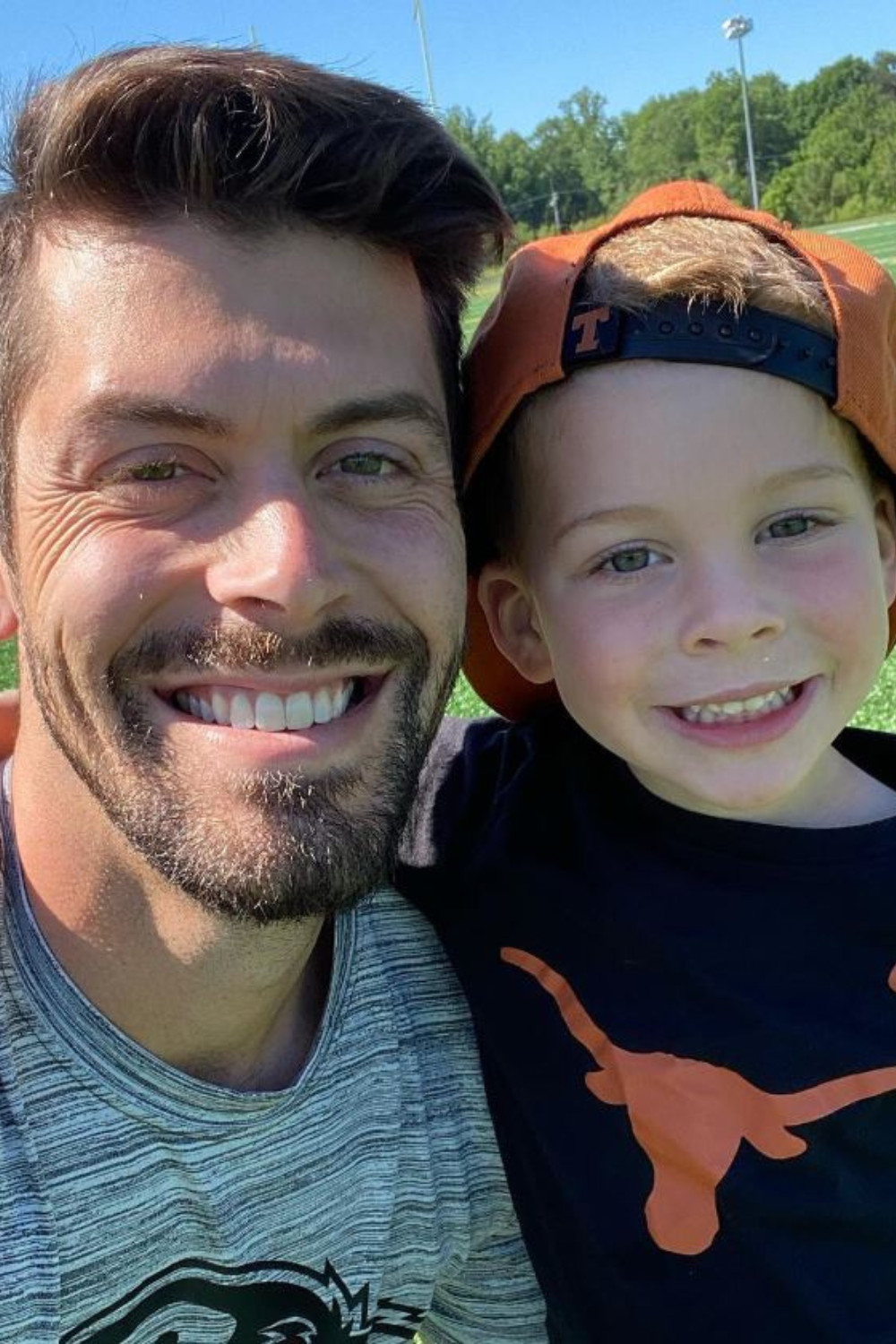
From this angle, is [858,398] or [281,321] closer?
[281,321]

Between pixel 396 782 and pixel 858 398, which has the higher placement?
pixel 858 398

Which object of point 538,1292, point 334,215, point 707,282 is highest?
point 334,215

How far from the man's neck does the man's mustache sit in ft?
0.77

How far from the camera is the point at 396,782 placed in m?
1.77

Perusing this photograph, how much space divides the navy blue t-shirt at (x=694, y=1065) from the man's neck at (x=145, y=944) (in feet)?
1.19

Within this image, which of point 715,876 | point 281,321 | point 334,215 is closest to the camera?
point 281,321

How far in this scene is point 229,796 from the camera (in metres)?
1.64

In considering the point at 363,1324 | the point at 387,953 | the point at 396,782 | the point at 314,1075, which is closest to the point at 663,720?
the point at 396,782

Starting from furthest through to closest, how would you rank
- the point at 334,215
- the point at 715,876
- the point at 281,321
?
the point at 715,876 < the point at 334,215 < the point at 281,321

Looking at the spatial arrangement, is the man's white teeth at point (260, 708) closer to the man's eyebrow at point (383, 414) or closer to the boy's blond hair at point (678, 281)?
the man's eyebrow at point (383, 414)

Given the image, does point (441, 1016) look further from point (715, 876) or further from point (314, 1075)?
point (715, 876)

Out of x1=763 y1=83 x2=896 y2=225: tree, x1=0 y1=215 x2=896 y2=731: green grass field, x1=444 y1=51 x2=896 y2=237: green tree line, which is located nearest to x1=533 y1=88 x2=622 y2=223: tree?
x1=444 y1=51 x2=896 y2=237: green tree line

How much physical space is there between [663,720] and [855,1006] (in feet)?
1.64

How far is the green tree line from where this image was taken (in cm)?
6025
